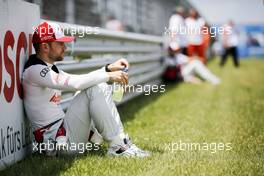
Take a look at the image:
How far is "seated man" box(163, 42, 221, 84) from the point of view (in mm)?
15344

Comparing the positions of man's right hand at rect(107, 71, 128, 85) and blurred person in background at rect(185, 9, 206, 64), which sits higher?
man's right hand at rect(107, 71, 128, 85)

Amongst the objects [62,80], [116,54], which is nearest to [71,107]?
[62,80]

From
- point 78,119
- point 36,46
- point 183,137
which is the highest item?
point 36,46

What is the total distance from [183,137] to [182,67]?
30.4 ft

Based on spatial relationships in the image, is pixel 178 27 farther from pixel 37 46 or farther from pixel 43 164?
pixel 43 164

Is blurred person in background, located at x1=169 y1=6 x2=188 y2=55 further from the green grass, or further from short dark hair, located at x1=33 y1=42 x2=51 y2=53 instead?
short dark hair, located at x1=33 y1=42 x2=51 y2=53

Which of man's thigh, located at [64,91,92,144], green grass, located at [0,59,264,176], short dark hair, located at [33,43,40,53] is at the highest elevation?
short dark hair, located at [33,43,40,53]

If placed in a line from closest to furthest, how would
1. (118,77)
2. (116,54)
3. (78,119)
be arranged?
(118,77)
(78,119)
(116,54)

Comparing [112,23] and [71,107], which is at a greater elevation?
[112,23]

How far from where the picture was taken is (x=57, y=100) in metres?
5.64

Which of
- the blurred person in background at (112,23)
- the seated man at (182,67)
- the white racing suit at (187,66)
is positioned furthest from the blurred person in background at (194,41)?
the blurred person in background at (112,23)

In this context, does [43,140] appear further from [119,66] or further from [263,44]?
[263,44]

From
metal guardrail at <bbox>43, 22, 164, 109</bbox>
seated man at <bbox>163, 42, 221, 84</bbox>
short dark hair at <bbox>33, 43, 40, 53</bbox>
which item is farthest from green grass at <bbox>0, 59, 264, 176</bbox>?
seated man at <bbox>163, 42, 221, 84</bbox>

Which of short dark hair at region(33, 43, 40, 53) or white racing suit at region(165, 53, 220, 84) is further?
white racing suit at region(165, 53, 220, 84)
